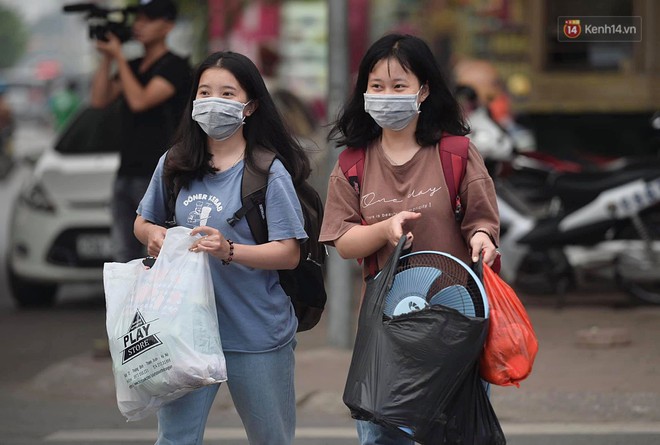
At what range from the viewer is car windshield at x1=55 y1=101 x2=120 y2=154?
9891 mm

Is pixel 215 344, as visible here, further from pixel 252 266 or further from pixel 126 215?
pixel 126 215

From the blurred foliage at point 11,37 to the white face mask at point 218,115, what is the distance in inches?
3698

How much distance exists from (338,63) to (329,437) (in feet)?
8.39

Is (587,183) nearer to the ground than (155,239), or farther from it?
nearer to the ground

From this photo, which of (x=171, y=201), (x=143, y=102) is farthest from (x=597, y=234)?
(x=171, y=201)

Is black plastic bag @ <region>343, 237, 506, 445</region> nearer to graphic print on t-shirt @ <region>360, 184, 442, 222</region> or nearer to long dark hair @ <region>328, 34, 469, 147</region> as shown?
graphic print on t-shirt @ <region>360, 184, 442, 222</region>

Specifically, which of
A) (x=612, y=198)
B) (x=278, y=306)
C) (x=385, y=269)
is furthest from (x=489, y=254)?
(x=612, y=198)

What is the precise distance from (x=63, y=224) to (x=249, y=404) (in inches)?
225

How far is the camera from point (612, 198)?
868 cm

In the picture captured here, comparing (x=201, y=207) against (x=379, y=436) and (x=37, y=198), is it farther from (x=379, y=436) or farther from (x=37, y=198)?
(x=37, y=198)

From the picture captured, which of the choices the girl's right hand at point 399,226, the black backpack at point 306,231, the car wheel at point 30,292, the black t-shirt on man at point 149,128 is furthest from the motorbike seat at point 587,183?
the girl's right hand at point 399,226

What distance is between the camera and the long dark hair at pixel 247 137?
3.91m

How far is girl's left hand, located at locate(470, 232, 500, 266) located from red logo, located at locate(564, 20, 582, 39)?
3353mm

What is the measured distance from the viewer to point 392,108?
3799 mm
